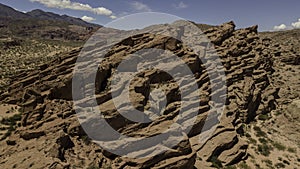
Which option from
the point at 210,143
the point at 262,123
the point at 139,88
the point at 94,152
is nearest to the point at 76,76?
the point at 139,88

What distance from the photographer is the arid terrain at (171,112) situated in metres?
21.2

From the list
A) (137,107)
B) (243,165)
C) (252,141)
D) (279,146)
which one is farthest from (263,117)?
(137,107)

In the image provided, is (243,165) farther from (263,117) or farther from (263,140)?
(263,117)

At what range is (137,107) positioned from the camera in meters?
23.1

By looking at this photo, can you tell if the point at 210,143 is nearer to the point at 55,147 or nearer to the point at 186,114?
the point at 186,114

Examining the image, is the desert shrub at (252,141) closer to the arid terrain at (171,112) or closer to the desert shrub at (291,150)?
the arid terrain at (171,112)

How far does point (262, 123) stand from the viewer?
115 ft

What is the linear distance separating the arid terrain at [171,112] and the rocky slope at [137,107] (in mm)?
76

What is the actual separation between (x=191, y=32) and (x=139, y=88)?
56.1 ft

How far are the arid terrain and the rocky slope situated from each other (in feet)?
0.25

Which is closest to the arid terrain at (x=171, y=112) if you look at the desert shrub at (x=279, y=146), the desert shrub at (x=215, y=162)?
the desert shrub at (x=279, y=146)

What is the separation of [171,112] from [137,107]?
165 inches

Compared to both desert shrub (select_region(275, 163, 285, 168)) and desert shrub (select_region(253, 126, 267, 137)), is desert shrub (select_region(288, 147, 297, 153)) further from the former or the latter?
desert shrub (select_region(275, 163, 285, 168))

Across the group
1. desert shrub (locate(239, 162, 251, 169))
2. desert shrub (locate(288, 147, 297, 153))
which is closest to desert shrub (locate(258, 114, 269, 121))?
desert shrub (locate(288, 147, 297, 153))
